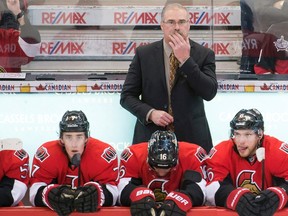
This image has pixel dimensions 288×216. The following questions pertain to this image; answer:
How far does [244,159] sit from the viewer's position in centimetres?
392

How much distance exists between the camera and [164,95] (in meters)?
4.36

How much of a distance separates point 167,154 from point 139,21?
1397 millimetres

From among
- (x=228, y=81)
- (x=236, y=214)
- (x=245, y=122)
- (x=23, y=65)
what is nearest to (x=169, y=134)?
(x=245, y=122)

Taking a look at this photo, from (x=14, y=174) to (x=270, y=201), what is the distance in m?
1.35

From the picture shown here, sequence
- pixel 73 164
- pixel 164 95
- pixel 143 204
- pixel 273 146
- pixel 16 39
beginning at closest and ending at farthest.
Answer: pixel 143 204, pixel 73 164, pixel 273 146, pixel 164 95, pixel 16 39

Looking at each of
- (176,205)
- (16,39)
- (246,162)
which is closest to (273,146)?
(246,162)

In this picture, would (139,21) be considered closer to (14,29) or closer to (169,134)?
(14,29)

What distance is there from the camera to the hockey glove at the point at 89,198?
3.33 m

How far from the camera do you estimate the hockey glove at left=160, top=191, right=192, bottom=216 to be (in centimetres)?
331

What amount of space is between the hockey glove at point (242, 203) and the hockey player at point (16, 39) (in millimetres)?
1909

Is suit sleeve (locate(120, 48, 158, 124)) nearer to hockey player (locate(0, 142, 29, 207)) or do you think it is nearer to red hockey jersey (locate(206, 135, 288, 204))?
red hockey jersey (locate(206, 135, 288, 204))

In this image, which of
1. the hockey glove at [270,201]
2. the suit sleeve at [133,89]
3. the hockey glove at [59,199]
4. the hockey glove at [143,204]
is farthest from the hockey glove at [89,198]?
the suit sleeve at [133,89]

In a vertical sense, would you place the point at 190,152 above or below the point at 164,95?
below

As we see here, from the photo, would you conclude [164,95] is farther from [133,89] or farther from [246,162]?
[246,162]
